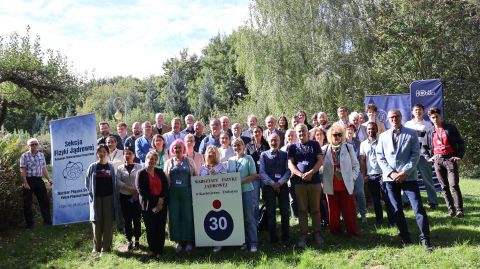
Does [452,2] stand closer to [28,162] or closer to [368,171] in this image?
[368,171]

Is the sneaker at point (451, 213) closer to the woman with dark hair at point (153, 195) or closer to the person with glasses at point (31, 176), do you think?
the woman with dark hair at point (153, 195)

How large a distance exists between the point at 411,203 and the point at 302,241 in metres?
1.73

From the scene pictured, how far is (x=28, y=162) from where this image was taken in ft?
29.4

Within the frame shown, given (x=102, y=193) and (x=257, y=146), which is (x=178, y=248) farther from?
(x=257, y=146)

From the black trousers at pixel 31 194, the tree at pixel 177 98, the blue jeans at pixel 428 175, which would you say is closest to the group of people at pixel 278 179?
the blue jeans at pixel 428 175

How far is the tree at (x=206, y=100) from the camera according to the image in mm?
43125

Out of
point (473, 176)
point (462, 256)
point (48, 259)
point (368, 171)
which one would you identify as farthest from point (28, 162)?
point (473, 176)

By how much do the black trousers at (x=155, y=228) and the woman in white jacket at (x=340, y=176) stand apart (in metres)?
2.66

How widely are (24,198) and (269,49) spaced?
56.7 ft

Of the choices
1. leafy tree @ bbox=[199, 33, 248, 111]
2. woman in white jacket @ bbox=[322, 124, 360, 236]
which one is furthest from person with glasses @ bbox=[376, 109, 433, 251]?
leafy tree @ bbox=[199, 33, 248, 111]

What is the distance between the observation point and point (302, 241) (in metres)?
6.62

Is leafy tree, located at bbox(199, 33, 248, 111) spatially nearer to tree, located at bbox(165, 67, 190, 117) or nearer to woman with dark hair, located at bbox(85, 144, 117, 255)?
tree, located at bbox(165, 67, 190, 117)

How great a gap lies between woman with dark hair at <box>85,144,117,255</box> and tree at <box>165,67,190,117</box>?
115 feet

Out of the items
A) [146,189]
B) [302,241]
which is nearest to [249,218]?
[302,241]
